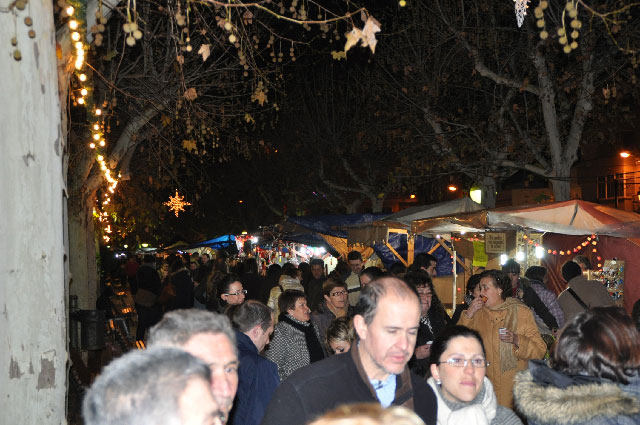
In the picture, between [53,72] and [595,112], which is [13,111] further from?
[595,112]

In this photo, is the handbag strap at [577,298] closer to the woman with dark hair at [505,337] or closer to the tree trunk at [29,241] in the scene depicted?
the woman with dark hair at [505,337]

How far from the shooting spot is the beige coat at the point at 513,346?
6.14 meters

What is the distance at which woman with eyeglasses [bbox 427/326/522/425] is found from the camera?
142 inches

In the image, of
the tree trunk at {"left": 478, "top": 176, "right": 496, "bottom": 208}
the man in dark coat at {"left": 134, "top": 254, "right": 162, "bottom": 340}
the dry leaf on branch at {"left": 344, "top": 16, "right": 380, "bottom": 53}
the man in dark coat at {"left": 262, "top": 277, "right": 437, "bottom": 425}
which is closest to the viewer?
the man in dark coat at {"left": 262, "top": 277, "right": 437, "bottom": 425}

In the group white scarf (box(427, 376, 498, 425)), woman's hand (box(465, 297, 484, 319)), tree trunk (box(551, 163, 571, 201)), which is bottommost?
white scarf (box(427, 376, 498, 425))

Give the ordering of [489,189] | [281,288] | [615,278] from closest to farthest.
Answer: [281,288]
[615,278]
[489,189]

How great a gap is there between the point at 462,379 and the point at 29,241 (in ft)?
9.55

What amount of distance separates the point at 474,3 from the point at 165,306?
11831mm

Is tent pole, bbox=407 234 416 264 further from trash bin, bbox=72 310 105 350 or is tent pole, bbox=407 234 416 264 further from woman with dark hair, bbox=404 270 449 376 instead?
trash bin, bbox=72 310 105 350

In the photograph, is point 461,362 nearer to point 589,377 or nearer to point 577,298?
point 589,377

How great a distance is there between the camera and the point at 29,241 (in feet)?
14.2

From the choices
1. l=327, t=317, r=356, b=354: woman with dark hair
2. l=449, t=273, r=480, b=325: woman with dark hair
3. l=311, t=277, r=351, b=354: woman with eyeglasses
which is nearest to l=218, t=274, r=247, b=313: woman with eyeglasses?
l=311, t=277, r=351, b=354: woman with eyeglasses

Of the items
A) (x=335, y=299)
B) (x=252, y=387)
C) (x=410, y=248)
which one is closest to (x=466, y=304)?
(x=335, y=299)

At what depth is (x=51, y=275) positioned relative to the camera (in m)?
4.42
